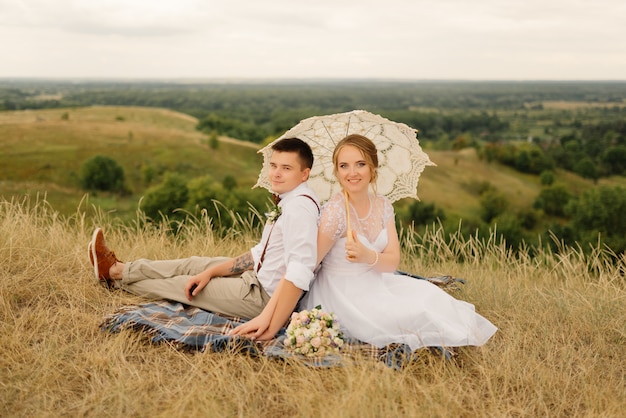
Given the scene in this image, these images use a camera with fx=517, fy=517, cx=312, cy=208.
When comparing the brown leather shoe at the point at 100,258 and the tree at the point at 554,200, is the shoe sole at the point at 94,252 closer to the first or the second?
the brown leather shoe at the point at 100,258

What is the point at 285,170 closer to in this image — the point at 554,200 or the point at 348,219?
the point at 348,219

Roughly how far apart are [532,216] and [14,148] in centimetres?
6989

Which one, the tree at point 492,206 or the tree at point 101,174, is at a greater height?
the tree at point 101,174

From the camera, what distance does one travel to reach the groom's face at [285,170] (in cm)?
400

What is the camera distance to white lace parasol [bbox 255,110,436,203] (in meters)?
4.27

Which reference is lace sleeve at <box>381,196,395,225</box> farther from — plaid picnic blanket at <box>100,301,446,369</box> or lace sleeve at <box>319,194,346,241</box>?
plaid picnic blanket at <box>100,301,446,369</box>

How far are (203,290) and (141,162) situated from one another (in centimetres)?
7715

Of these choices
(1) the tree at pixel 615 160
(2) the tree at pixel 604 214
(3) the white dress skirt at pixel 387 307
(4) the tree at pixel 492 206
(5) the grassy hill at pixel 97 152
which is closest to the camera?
(3) the white dress skirt at pixel 387 307

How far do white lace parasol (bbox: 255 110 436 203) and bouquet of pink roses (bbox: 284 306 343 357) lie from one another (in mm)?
1258

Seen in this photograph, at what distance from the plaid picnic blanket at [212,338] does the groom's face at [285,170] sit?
3.77 ft

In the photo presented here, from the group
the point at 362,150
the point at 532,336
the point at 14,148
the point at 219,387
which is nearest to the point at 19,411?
the point at 219,387

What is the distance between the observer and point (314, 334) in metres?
3.55

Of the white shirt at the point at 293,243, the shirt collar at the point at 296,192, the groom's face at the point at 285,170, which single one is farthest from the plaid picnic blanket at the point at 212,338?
the groom's face at the point at 285,170

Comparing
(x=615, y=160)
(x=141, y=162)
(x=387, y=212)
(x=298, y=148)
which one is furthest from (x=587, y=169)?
(x=298, y=148)
